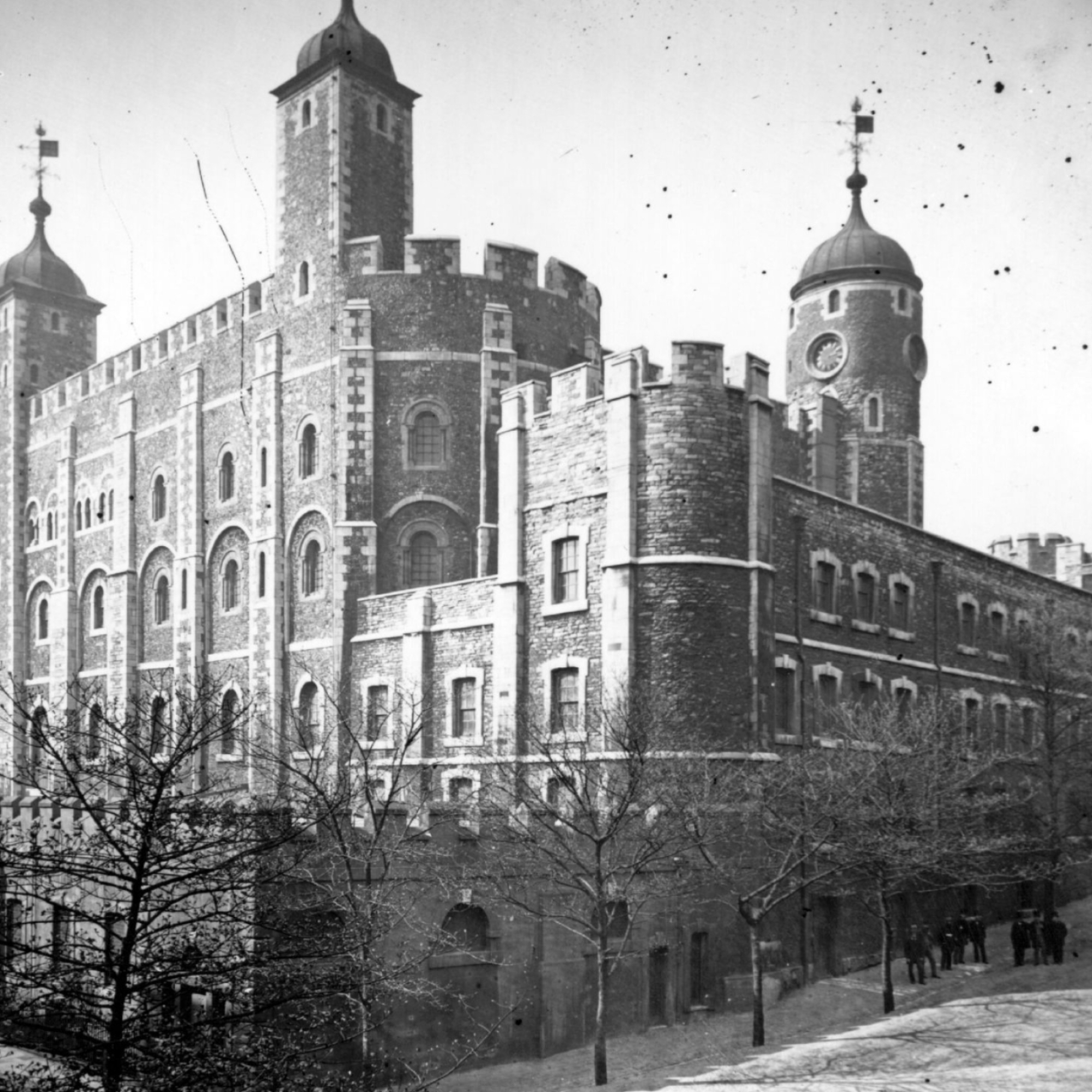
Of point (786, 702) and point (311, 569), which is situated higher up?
point (311, 569)

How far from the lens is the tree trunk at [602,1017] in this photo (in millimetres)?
21391

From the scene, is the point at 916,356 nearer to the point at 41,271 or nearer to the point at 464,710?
the point at 464,710

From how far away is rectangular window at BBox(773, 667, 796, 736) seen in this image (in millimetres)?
31156

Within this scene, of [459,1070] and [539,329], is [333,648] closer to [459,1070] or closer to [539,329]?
[539,329]

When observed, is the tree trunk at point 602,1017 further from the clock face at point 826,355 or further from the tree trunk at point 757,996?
the clock face at point 826,355

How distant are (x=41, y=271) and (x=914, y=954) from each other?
4621cm

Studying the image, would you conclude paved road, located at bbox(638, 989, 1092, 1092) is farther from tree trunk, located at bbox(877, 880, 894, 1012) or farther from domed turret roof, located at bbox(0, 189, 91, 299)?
domed turret roof, located at bbox(0, 189, 91, 299)

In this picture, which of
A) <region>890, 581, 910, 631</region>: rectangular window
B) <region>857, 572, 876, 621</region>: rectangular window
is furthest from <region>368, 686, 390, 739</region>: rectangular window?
<region>890, 581, 910, 631</region>: rectangular window

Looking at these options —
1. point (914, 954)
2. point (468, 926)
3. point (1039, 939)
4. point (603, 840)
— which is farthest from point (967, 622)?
point (468, 926)

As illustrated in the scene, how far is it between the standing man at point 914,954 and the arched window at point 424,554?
1616 centimetres

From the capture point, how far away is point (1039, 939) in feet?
105

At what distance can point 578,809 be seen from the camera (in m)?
25.5

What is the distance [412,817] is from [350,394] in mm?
17022

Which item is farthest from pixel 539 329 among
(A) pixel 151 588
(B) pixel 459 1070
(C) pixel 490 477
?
(B) pixel 459 1070
